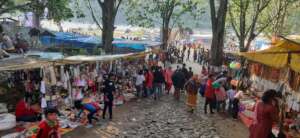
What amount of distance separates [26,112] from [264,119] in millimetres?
7167

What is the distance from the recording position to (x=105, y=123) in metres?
13.7

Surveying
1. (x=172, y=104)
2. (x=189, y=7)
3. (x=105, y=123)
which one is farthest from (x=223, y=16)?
(x=189, y=7)

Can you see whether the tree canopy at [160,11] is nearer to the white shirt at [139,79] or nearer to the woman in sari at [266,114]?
the white shirt at [139,79]

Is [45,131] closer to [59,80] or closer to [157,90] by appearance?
[59,80]

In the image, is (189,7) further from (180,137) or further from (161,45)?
(180,137)

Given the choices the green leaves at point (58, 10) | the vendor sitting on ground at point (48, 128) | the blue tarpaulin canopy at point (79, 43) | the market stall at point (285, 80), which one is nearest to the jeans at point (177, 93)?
the market stall at point (285, 80)

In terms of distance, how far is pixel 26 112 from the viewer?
12.3 metres

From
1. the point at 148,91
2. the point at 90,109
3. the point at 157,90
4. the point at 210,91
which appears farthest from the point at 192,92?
the point at 90,109

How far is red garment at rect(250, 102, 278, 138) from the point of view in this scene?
329 inches

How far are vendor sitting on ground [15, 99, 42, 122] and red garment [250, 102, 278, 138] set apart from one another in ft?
22.2

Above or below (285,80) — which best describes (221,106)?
below

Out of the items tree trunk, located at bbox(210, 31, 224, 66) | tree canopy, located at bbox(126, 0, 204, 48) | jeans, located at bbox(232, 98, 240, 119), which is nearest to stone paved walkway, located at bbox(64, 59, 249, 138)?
jeans, located at bbox(232, 98, 240, 119)

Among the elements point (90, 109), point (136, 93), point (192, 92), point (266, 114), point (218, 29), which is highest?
point (218, 29)

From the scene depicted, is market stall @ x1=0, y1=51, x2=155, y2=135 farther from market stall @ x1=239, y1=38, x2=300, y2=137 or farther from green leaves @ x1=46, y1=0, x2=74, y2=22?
green leaves @ x1=46, y1=0, x2=74, y2=22
